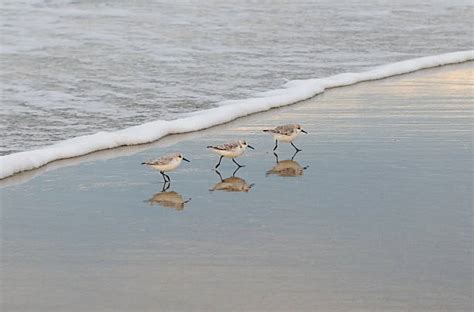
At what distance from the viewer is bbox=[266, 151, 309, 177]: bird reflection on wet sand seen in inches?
354

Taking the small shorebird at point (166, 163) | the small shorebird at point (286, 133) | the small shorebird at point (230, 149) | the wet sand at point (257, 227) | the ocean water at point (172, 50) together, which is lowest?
the wet sand at point (257, 227)

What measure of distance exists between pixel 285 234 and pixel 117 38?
13.6m

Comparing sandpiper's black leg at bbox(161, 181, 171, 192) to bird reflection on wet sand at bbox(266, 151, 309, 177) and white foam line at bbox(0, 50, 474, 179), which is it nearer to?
bird reflection on wet sand at bbox(266, 151, 309, 177)

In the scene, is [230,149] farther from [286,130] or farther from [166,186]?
[286,130]

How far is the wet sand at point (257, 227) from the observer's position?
5828 mm

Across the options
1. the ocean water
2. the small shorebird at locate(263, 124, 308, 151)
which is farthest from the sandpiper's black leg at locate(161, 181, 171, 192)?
the ocean water

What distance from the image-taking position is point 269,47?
1903 cm

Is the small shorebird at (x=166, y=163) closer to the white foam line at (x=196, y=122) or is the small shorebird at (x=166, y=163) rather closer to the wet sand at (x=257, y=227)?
the wet sand at (x=257, y=227)

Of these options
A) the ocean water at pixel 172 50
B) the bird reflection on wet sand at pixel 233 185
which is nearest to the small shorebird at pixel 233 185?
the bird reflection on wet sand at pixel 233 185

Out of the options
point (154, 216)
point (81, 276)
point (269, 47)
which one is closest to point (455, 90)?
point (269, 47)

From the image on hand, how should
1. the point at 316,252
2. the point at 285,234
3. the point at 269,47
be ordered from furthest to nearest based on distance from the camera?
the point at 269,47 < the point at 285,234 < the point at 316,252

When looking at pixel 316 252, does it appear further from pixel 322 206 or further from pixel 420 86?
pixel 420 86

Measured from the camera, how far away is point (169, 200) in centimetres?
811

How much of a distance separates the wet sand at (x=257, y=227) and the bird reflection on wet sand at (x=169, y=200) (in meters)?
0.03
